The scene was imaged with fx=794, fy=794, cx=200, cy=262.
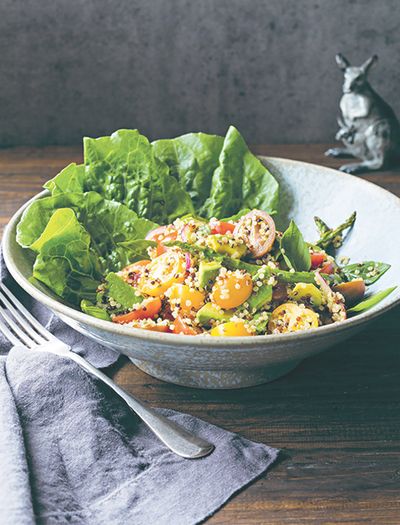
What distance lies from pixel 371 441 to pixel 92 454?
0.45 meters

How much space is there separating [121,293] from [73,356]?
0.47ft

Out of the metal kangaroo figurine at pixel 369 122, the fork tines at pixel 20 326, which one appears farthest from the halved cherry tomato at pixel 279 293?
the metal kangaroo figurine at pixel 369 122

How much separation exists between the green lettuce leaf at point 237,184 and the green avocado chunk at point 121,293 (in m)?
0.49

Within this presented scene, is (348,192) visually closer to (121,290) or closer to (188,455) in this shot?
(121,290)

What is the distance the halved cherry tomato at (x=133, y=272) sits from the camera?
152 cm

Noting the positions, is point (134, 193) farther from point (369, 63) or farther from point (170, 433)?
point (369, 63)

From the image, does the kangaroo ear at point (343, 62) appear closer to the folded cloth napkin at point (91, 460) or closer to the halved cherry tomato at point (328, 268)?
the halved cherry tomato at point (328, 268)

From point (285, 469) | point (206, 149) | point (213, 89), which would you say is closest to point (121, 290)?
point (285, 469)

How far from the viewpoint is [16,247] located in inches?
61.4

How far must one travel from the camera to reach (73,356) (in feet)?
4.73

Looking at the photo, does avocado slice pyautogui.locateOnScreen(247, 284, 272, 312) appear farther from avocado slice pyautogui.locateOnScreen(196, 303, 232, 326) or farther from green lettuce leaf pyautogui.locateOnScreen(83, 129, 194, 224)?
green lettuce leaf pyautogui.locateOnScreen(83, 129, 194, 224)

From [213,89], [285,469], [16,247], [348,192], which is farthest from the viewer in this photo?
[213,89]

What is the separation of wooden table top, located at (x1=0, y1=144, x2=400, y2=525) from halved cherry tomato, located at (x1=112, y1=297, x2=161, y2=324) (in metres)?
Result: 0.12

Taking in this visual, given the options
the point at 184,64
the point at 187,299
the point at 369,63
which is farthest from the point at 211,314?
the point at 184,64
